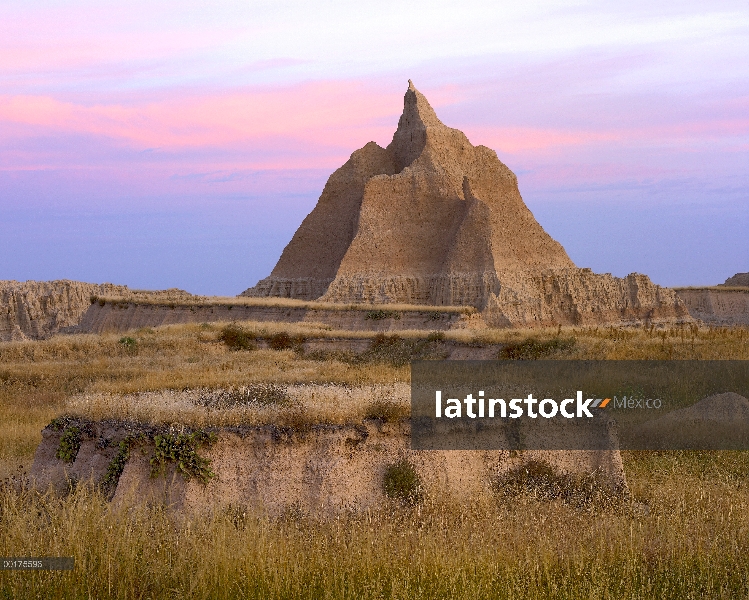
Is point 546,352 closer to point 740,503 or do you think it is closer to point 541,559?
point 740,503

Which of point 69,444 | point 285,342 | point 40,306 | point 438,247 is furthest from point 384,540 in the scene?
point 40,306

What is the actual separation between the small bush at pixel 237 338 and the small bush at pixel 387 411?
24.4m

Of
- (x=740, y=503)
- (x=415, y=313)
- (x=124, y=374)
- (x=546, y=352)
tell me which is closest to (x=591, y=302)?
(x=415, y=313)

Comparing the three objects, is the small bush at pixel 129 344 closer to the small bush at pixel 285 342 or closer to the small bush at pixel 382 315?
the small bush at pixel 285 342

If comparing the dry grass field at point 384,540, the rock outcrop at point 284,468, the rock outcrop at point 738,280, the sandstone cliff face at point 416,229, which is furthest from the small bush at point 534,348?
the rock outcrop at point 738,280

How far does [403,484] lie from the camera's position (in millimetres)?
11516

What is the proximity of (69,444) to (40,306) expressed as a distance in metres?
70.3

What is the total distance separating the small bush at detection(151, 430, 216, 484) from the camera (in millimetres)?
10844

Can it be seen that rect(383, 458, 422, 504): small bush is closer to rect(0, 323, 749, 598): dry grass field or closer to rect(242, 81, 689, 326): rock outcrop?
rect(0, 323, 749, 598): dry grass field

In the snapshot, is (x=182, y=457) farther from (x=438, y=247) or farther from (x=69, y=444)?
(x=438, y=247)

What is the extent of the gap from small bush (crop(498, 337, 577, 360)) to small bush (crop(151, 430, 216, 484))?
22.9m

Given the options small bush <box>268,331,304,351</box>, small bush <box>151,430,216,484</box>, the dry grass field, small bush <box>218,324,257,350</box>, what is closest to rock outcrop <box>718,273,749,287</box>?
small bush <box>268,331,304,351</box>

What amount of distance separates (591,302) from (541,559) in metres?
63.1

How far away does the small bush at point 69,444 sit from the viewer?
11.8 meters
